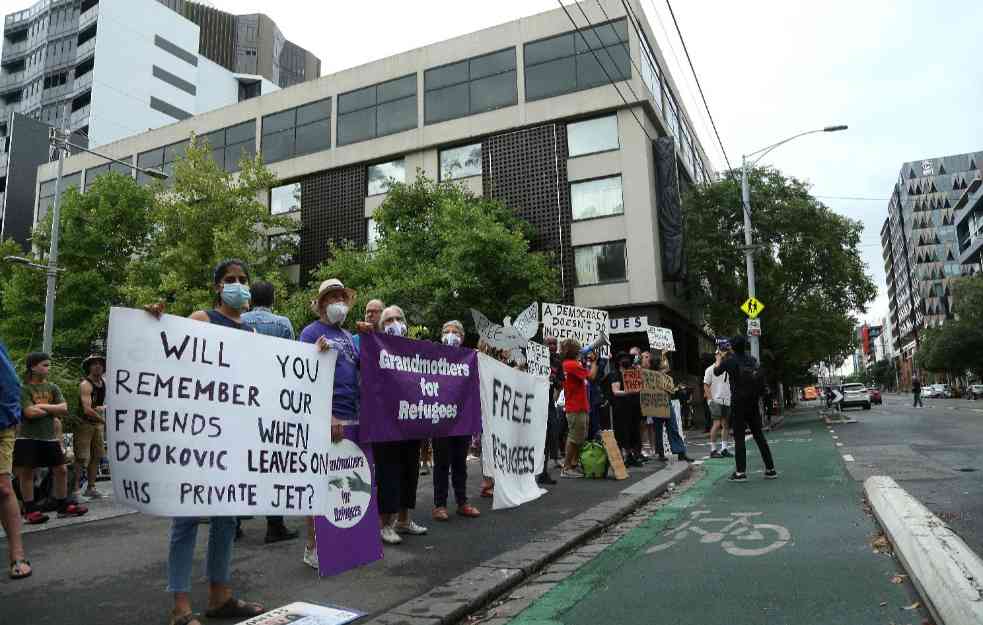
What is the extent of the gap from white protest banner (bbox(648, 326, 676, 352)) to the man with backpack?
6334 mm

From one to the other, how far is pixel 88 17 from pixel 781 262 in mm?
58232

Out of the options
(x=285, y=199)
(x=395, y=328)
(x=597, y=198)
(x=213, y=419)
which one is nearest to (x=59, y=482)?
(x=395, y=328)

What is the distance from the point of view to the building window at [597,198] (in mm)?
→ 27141

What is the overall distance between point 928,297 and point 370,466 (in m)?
116

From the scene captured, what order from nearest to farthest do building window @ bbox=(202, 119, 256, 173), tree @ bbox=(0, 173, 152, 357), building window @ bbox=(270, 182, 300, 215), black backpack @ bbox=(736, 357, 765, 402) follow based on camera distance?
black backpack @ bbox=(736, 357, 765, 402)
tree @ bbox=(0, 173, 152, 357)
building window @ bbox=(270, 182, 300, 215)
building window @ bbox=(202, 119, 256, 173)

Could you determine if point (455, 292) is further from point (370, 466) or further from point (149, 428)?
point (149, 428)

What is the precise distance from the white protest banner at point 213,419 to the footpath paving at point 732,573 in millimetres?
1427

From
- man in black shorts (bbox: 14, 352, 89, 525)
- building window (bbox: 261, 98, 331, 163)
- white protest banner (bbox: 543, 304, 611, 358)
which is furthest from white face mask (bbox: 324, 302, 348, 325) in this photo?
building window (bbox: 261, 98, 331, 163)

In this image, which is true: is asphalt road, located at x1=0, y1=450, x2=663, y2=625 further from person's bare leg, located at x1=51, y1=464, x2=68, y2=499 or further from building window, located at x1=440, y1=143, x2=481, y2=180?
building window, located at x1=440, y1=143, x2=481, y2=180

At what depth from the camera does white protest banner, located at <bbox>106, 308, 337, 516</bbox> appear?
325 centimetres

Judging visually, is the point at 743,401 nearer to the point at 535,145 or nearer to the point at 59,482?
the point at 59,482

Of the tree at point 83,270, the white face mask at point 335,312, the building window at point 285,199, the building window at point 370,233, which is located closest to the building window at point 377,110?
the building window at point 285,199

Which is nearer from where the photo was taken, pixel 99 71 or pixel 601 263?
pixel 601 263

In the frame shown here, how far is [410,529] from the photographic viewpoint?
Result: 5637 millimetres
